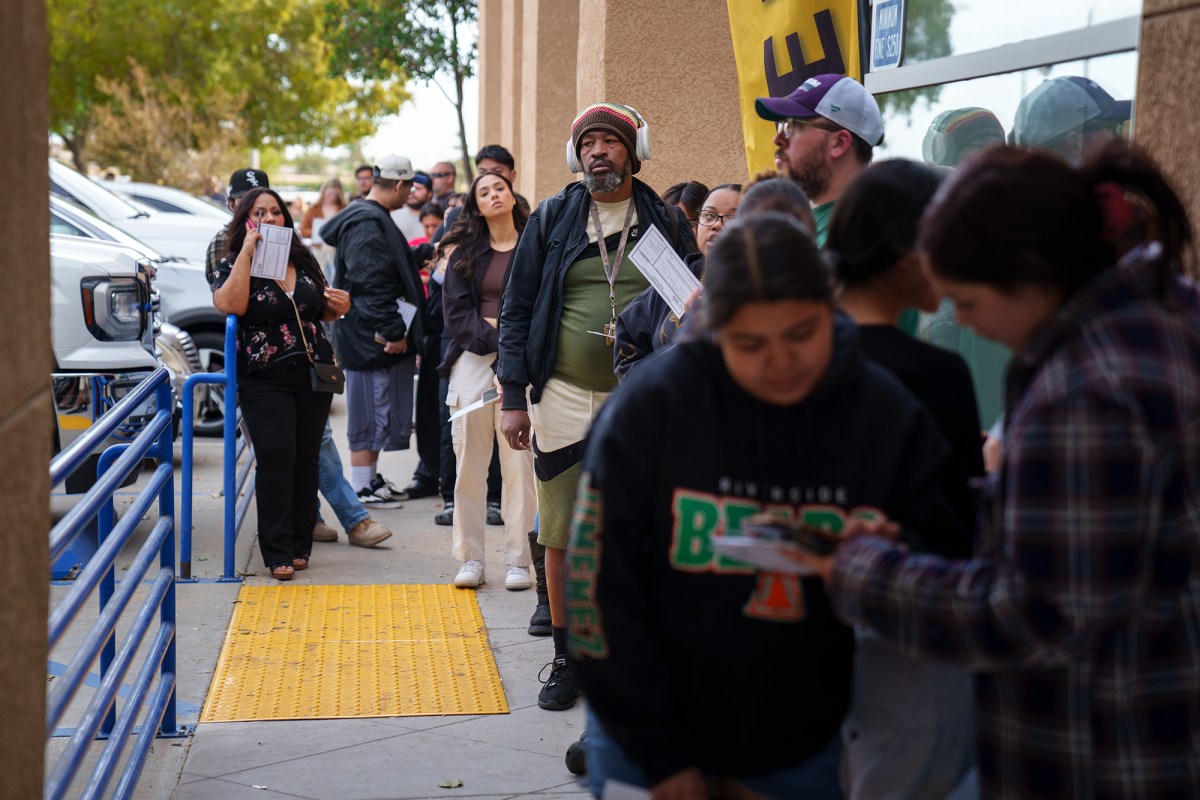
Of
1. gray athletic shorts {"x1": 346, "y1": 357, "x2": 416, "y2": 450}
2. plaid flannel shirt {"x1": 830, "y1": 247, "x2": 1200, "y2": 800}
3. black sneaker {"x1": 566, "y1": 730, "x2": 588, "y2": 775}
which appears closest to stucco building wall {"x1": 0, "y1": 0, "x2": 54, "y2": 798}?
plaid flannel shirt {"x1": 830, "y1": 247, "x2": 1200, "y2": 800}

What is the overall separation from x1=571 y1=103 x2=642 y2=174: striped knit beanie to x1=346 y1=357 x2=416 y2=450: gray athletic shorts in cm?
431

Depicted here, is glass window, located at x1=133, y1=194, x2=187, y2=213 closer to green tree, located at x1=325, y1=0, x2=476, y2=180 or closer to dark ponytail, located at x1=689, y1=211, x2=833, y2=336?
green tree, located at x1=325, y1=0, x2=476, y2=180

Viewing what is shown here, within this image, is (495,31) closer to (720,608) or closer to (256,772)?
(256,772)

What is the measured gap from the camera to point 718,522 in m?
2.21

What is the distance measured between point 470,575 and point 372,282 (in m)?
2.50

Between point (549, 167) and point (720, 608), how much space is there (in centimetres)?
769

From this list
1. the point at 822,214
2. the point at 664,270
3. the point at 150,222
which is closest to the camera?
the point at 822,214

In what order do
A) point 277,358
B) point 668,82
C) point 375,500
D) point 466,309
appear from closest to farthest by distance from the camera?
point 277,358, point 466,309, point 668,82, point 375,500

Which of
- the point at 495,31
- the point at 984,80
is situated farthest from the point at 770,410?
the point at 495,31

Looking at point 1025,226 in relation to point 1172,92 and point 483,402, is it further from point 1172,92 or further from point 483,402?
point 483,402

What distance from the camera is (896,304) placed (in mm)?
2527

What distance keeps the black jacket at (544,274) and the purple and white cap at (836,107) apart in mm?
1493

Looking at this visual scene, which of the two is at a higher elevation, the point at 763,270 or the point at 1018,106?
the point at 1018,106

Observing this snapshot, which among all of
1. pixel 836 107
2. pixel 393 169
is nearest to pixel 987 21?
pixel 836 107
